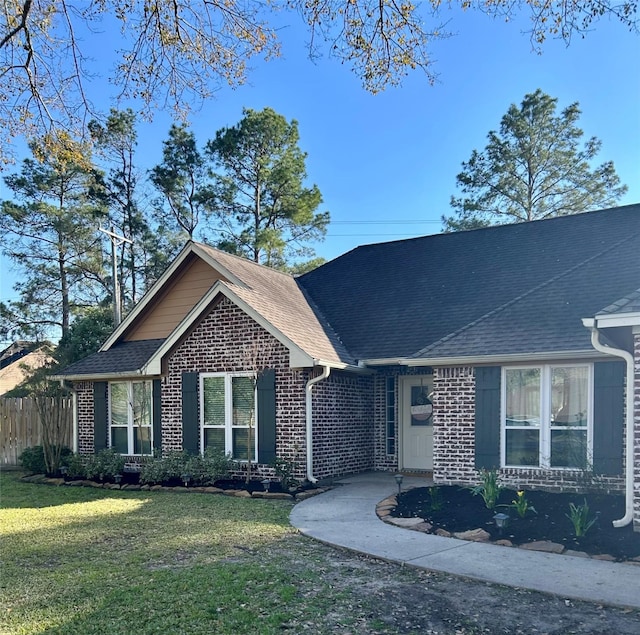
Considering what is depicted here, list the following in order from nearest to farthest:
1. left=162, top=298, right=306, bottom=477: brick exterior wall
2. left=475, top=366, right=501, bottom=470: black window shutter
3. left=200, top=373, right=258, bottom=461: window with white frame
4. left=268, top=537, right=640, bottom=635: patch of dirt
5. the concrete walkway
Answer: left=268, top=537, right=640, bottom=635: patch of dirt, the concrete walkway, left=475, top=366, right=501, bottom=470: black window shutter, left=162, top=298, right=306, bottom=477: brick exterior wall, left=200, top=373, right=258, bottom=461: window with white frame

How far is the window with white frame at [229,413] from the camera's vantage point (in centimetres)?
1205

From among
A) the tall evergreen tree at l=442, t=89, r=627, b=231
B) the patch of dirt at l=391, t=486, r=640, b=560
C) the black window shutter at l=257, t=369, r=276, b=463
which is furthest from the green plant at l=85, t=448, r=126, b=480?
the tall evergreen tree at l=442, t=89, r=627, b=231

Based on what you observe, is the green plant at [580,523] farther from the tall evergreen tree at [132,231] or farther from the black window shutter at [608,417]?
the tall evergreen tree at [132,231]

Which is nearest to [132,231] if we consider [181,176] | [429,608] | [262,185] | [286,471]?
[181,176]

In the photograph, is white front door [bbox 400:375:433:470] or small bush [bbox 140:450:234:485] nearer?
small bush [bbox 140:450:234:485]

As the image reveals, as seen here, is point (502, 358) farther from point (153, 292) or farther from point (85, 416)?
point (85, 416)

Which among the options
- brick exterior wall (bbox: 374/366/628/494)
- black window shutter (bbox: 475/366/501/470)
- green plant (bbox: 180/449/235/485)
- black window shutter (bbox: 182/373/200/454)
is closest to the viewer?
brick exterior wall (bbox: 374/366/628/494)

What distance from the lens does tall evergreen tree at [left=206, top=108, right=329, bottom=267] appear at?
91.6 ft

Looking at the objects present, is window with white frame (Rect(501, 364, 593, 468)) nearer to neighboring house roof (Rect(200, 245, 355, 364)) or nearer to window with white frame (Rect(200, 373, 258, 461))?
neighboring house roof (Rect(200, 245, 355, 364))

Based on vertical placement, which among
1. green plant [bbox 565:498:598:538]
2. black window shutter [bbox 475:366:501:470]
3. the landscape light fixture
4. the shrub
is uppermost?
black window shutter [bbox 475:366:501:470]

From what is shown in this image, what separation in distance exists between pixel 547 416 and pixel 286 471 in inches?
185

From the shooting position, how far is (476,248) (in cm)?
1562

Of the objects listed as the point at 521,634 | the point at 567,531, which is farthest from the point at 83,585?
the point at 567,531

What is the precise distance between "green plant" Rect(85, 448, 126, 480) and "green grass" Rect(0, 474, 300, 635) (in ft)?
9.57
